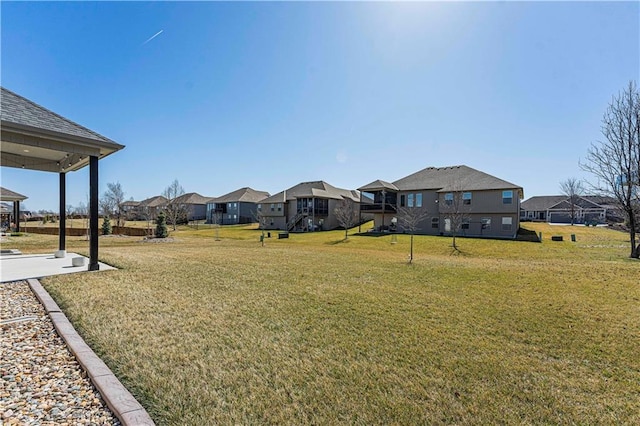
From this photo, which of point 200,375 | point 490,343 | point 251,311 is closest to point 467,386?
point 490,343

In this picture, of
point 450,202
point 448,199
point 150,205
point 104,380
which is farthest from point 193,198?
point 104,380

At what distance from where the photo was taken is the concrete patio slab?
8047 millimetres

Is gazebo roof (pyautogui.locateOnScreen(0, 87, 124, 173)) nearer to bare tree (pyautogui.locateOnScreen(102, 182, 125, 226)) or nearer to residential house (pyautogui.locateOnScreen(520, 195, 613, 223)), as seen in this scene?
bare tree (pyautogui.locateOnScreen(102, 182, 125, 226))

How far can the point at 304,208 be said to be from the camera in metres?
40.0

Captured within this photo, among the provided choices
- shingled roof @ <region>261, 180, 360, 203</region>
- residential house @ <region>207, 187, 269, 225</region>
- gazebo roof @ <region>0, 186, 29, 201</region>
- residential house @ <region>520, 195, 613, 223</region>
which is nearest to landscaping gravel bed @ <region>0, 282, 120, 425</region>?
gazebo roof @ <region>0, 186, 29, 201</region>

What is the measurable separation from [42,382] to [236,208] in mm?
51889

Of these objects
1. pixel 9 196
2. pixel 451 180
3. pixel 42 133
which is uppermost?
pixel 451 180

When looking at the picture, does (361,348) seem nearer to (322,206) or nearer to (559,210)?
(322,206)

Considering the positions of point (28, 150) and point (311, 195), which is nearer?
point (28, 150)

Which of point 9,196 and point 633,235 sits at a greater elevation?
point 9,196

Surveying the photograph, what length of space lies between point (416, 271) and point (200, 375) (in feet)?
27.7

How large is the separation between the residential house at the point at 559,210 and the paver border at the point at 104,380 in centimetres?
6540

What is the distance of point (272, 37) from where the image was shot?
41.7ft

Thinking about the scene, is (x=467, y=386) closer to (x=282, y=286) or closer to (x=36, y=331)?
(x=282, y=286)
